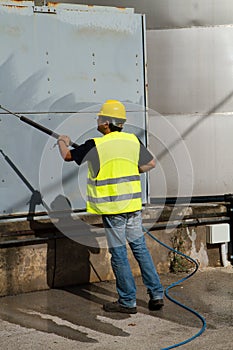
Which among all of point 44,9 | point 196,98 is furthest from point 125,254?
point 196,98

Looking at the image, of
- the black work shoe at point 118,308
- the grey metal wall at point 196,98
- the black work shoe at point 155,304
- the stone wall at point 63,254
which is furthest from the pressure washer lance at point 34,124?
the grey metal wall at point 196,98

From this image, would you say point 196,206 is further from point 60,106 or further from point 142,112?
point 60,106

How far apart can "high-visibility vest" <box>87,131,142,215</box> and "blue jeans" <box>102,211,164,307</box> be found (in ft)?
0.33

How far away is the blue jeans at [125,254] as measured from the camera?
632 cm

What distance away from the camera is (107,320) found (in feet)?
20.3

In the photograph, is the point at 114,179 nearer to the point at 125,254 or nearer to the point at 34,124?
the point at 125,254

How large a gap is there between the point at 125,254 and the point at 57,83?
6.45 feet

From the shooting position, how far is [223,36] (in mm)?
8578

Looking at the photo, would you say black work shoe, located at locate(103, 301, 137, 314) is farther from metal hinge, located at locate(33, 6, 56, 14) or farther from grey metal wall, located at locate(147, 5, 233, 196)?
metal hinge, located at locate(33, 6, 56, 14)

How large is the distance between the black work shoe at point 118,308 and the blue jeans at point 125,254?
0.03m

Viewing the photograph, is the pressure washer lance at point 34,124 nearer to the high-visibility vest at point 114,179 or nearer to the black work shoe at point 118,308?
the high-visibility vest at point 114,179

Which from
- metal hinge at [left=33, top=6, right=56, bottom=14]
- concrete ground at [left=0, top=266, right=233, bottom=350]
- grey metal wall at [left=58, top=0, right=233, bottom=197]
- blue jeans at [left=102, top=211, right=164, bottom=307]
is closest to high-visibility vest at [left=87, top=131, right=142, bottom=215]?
blue jeans at [left=102, top=211, right=164, bottom=307]

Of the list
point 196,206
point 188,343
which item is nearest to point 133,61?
point 196,206

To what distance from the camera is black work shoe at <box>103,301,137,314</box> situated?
636 centimetres
